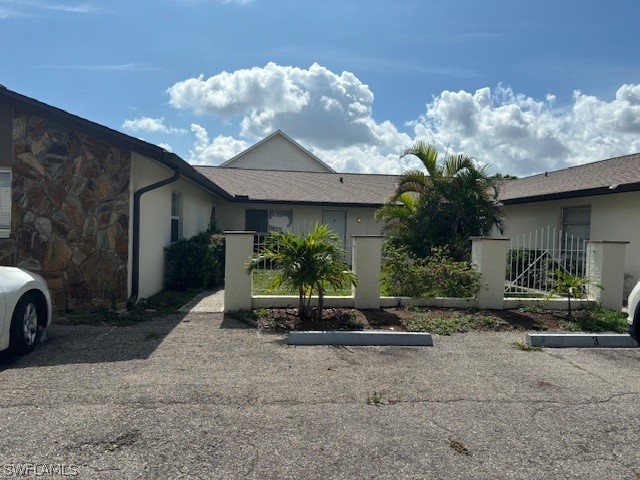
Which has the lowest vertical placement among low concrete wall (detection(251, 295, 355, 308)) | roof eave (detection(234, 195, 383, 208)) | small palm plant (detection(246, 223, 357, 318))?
low concrete wall (detection(251, 295, 355, 308))

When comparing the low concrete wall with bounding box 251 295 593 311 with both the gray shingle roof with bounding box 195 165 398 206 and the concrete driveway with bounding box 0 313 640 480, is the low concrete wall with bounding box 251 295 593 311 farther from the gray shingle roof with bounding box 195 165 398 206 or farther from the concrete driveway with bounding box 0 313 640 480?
the gray shingle roof with bounding box 195 165 398 206

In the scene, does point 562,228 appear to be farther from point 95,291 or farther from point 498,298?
point 95,291

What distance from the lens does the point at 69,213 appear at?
8367 mm

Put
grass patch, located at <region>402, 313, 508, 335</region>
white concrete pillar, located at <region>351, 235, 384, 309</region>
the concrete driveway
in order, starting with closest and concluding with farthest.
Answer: the concrete driveway
grass patch, located at <region>402, 313, 508, 335</region>
white concrete pillar, located at <region>351, 235, 384, 309</region>

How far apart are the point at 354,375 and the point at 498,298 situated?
4.79 m

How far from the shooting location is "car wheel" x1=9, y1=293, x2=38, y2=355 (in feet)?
18.1

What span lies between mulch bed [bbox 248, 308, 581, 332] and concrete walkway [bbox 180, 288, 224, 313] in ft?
4.07

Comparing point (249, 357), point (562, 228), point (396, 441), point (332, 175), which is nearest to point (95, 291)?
point (249, 357)

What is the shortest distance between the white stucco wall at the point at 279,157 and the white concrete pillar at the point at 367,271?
78.8ft

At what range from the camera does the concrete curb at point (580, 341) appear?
270 inches

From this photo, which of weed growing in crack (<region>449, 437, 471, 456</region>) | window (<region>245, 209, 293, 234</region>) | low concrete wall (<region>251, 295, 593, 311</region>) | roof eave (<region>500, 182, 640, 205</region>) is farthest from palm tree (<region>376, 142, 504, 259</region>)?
weed growing in crack (<region>449, 437, 471, 456</region>)

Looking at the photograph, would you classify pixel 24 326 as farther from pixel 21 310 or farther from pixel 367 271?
pixel 367 271

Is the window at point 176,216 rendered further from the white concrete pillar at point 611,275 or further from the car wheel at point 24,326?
the white concrete pillar at point 611,275

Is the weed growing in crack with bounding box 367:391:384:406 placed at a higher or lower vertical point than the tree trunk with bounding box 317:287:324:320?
lower
